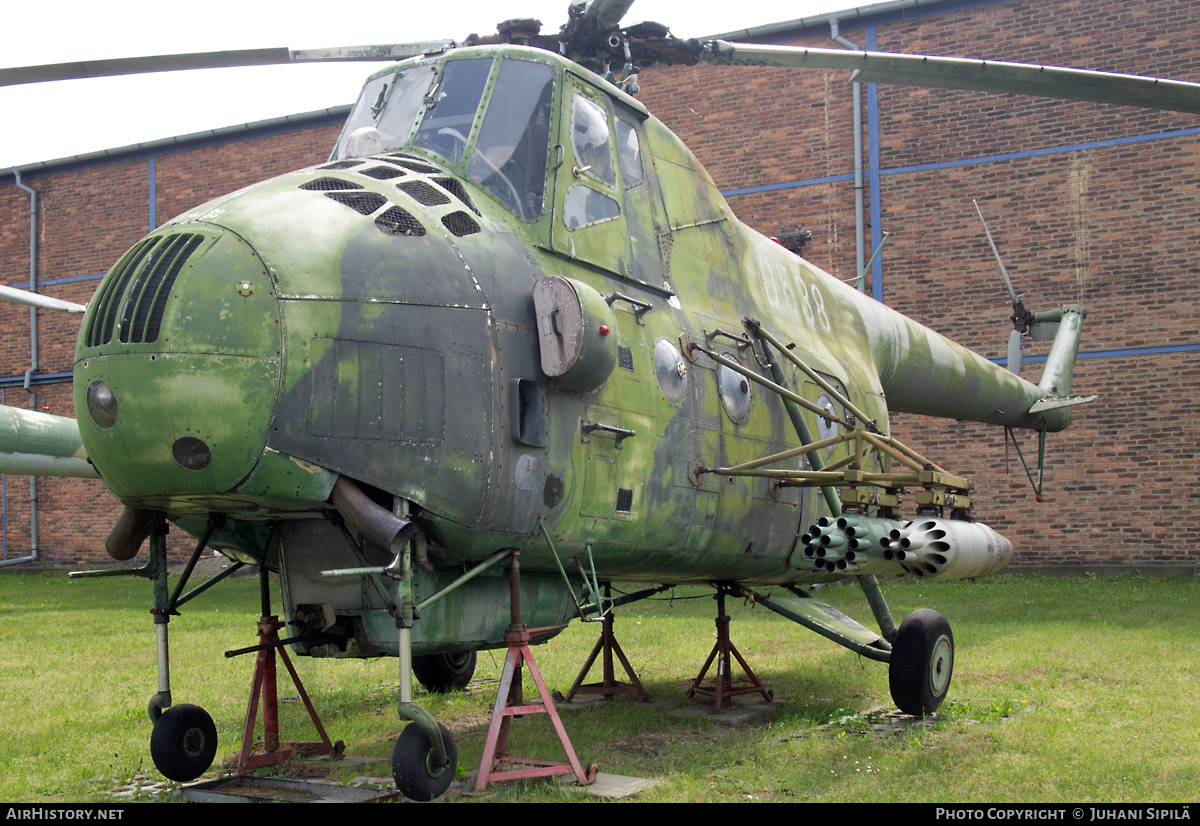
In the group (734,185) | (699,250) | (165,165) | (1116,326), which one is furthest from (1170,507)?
(165,165)

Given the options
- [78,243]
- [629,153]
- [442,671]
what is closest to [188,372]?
[629,153]

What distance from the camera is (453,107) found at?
6.53 meters

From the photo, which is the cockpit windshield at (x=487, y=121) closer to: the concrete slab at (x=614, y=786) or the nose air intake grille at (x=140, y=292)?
the nose air intake grille at (x=140, y=292)

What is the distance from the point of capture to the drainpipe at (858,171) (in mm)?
19844

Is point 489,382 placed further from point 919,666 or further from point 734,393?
point 919,666

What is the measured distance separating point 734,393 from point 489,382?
2665mm

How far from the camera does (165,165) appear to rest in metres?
26.1

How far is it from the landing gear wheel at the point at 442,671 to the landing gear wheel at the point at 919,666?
3.81 m

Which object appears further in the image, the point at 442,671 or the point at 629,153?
the point at 442,671

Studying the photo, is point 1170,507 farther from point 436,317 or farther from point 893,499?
point 436,317

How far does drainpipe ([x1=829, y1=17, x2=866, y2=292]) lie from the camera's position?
65.1 feet

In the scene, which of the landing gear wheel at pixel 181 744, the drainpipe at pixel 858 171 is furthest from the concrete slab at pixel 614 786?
the drainpipe at pixel 858 171

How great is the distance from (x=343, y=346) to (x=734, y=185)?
17019mm

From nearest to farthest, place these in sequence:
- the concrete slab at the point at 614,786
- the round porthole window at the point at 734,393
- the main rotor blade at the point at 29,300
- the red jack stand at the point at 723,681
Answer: the concrete slab at the point at 614,786 → the round porthole window at the point at 734,393 → the red jack stand at the point at 723,681 → the main rotor blade at the point at 29,300
